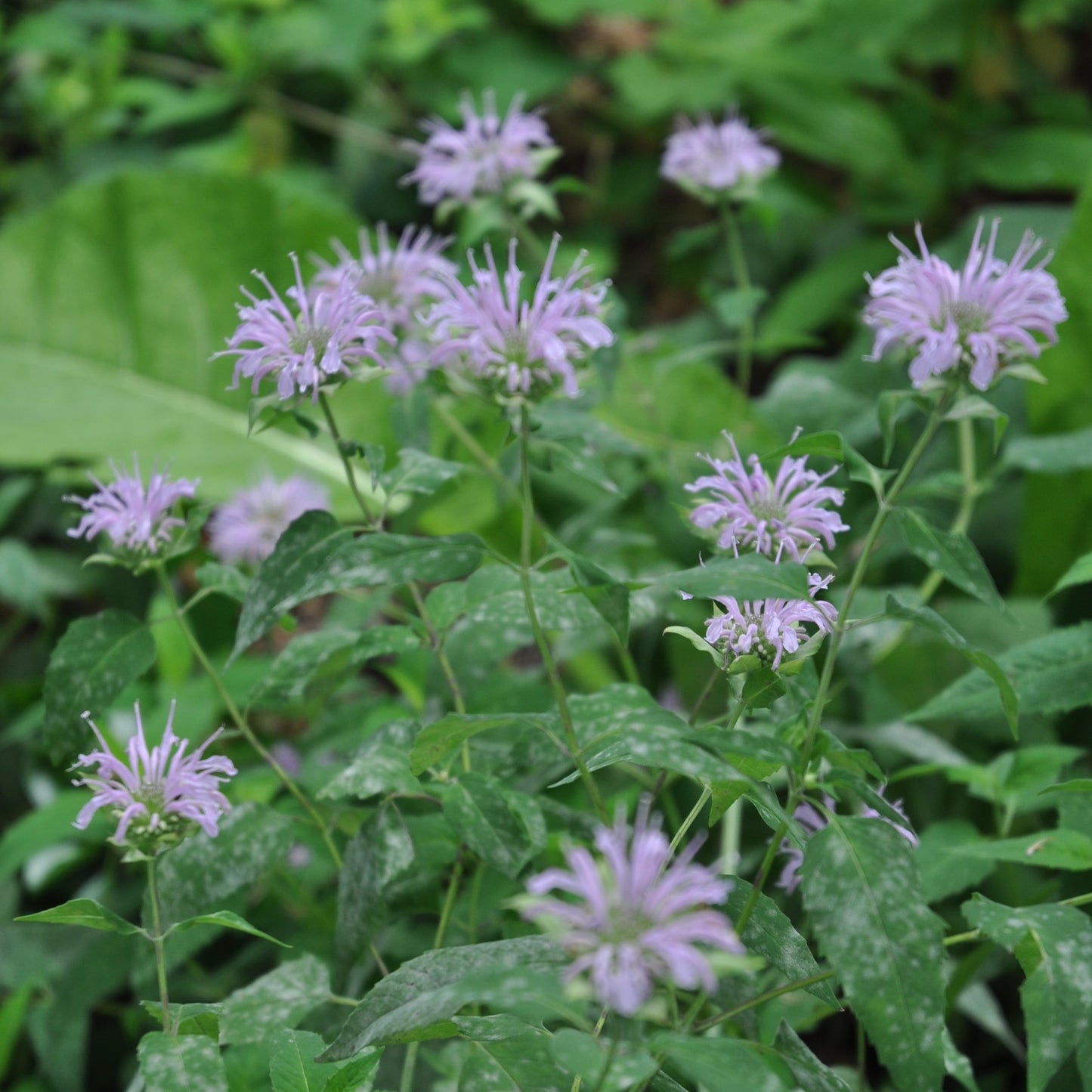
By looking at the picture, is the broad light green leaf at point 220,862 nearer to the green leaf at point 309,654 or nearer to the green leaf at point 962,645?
the green leaf at point 309,654

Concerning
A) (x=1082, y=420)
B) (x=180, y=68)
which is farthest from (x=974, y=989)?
(x=180, y=68)

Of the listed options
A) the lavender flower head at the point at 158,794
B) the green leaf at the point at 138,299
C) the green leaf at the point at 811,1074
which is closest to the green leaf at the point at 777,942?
the green leaf at the point at 811,1074

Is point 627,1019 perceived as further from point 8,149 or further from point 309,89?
point 8,149

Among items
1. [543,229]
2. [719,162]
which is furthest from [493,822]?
[543,229]

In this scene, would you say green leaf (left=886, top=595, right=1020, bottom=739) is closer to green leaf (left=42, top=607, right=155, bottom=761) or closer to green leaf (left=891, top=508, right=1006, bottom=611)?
green leaf (left=891, top=508, right=1006, bottom=611)

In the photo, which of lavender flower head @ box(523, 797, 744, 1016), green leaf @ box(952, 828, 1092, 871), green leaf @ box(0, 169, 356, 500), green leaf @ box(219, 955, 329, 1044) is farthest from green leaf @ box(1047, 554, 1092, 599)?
green leaf @ box(0, 169, 356, 500)

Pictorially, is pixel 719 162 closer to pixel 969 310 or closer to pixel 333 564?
pixel 969 310
